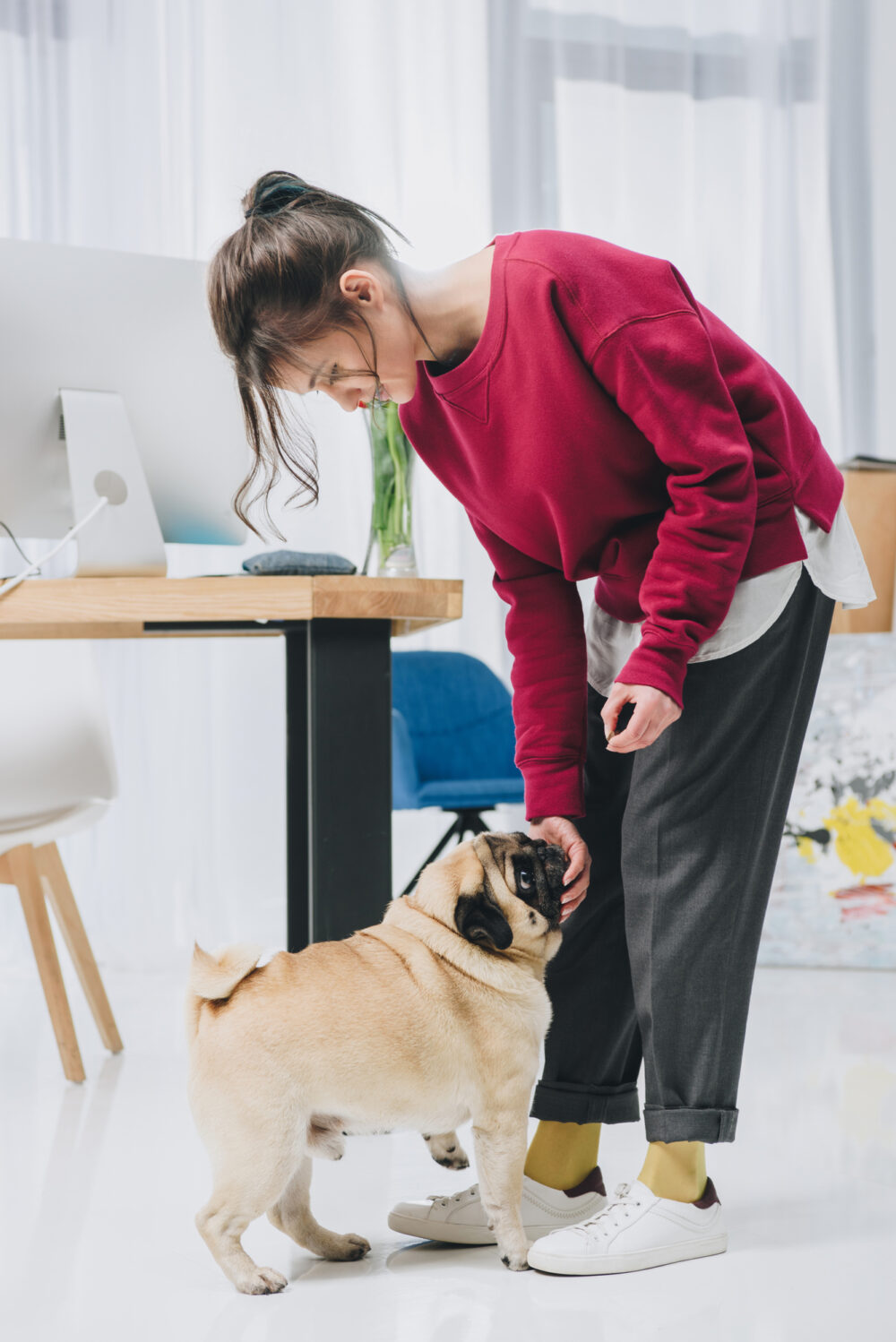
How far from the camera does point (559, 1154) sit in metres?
1.21

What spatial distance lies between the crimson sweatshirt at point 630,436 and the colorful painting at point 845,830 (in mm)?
1512

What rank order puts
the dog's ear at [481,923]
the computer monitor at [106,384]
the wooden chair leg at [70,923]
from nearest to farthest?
the dog's ear at [481,923]
the computer monitor at [106,384]
the wooden chair leg at [70,923]

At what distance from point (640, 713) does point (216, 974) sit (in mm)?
454

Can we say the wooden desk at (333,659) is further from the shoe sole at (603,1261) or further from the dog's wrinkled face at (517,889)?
the shoe sole at (603,1261)

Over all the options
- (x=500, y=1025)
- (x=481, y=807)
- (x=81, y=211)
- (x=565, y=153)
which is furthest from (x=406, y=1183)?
(x=565, y=153)

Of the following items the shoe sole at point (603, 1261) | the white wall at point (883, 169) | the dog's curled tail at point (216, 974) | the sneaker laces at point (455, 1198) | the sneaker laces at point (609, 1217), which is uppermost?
the white wall at point (883, 169)

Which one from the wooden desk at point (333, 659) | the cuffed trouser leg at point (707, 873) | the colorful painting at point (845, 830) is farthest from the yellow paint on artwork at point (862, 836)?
the wooden desk at point (333, 659)

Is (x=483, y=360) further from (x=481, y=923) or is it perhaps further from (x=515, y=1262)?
(x=515, y=1262)

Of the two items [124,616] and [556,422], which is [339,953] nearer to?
[124,616]

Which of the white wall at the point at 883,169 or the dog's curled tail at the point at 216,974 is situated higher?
the white wall at the point at 883,169

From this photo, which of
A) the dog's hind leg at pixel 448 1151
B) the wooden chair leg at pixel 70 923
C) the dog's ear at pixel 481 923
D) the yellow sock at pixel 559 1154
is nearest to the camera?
the dog's ear at pixel 481 923

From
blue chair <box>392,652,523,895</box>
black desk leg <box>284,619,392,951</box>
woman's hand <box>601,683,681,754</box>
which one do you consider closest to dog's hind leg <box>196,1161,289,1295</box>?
black desk leg <box>284,619,392,951</box>

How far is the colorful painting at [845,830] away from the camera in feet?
8.20

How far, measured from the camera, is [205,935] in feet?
9.62
